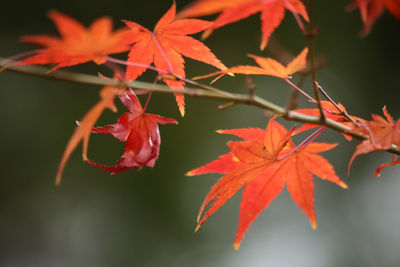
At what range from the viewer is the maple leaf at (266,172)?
0.59 m

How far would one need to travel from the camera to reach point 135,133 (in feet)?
2.09

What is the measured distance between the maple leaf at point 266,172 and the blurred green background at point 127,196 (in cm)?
221

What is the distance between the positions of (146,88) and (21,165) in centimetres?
290

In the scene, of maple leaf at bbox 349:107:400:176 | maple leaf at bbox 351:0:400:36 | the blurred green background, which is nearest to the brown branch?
maple leaf at bbox 349:107:400:176

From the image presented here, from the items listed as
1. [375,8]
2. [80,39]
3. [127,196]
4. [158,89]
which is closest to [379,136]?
[375,8]

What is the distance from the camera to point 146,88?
1.44ft

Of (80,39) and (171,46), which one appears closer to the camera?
(80,39)

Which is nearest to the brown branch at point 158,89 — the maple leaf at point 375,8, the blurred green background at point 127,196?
the maple leaf at point 375,8

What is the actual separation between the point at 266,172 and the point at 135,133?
9.8 inches

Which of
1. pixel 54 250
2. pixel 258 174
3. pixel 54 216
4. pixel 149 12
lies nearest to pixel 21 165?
pixel 54 216

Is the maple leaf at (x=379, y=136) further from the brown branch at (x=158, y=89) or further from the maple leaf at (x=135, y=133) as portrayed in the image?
the maple leaf at (x=135, y=133)

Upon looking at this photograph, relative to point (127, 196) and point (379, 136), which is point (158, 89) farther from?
point (127, 196)

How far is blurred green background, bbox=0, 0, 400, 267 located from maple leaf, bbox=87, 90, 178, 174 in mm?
2124

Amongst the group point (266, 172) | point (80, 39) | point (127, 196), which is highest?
point (80, 39)
